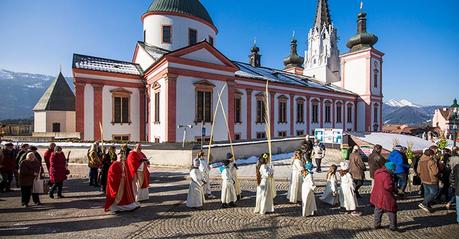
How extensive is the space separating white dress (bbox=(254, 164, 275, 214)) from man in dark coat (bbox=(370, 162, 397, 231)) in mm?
2496

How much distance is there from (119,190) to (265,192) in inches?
157

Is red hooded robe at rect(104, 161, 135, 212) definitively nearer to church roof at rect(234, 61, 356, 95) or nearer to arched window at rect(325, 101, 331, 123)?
church roof at rect(234, 61, 356, 95)

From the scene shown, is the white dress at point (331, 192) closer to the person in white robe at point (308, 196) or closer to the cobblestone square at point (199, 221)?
the cobblestone square at point (199, 221)

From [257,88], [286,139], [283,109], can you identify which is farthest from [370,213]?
[283,109]

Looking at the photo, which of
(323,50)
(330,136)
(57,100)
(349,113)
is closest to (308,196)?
(330,136)

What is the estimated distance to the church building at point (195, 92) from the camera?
18.9 meters

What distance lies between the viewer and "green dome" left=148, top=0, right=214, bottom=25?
25156 millimetres

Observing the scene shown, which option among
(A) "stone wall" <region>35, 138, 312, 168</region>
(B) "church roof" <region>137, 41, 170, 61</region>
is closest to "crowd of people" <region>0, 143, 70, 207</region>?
(A) "stone wall" <region>35, 138, 312, 168</region>

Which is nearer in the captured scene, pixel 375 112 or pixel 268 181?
pixel 268 181

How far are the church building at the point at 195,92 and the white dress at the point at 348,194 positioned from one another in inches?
223

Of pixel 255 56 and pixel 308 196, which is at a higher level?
pixel 255 56

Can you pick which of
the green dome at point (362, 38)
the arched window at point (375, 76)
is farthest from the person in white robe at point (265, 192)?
the arched window at point (375, 76)

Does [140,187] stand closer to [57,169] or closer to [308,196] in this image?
[57,169]

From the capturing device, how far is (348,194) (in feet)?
23.5
